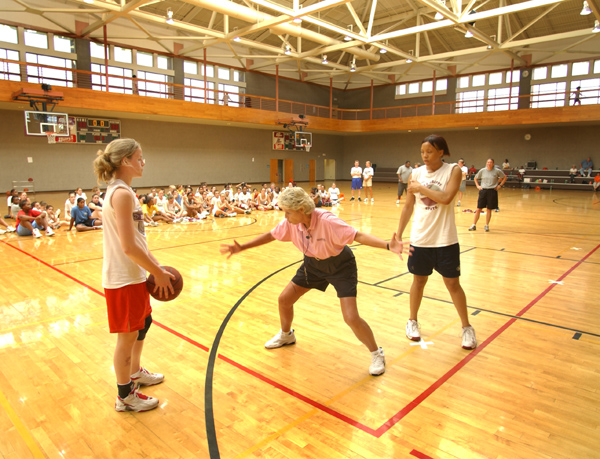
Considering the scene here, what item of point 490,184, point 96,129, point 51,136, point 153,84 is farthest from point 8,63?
point 490,184

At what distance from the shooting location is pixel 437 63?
27.6 meters

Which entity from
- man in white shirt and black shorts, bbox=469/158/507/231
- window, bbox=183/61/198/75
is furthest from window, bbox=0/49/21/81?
man in white shirt and black shorts, bbox=469/158/507/231

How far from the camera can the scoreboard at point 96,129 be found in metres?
19.6

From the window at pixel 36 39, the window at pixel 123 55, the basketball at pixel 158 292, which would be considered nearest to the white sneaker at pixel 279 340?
the basketball at pixel 158 292

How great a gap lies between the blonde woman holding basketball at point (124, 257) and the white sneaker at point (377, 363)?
1712 millimetres

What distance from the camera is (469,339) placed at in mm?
3834

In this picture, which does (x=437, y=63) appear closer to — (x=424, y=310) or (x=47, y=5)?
(x=47, y=5)

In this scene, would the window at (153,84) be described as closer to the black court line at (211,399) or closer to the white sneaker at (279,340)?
the black court line at (211,399)

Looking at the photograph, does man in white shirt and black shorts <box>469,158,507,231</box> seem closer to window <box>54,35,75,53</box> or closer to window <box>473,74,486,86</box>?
window <box>54,35,75,53</box>

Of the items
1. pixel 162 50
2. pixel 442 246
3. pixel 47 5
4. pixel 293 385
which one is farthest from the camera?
pixel 162 50

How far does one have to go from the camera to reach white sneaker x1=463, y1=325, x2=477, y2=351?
3.81 m

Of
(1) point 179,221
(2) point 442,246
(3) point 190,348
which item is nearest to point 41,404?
(3) point 190,348

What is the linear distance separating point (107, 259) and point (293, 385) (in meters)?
1.65

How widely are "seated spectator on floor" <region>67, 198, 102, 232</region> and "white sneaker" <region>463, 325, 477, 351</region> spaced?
9891 mm
